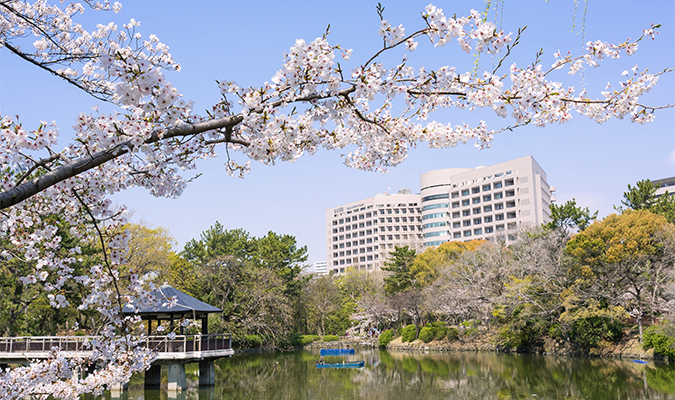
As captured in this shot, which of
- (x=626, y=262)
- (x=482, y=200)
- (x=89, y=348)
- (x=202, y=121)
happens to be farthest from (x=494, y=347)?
(x=482, y=200)

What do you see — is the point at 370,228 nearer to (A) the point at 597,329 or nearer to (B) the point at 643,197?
(B) the point at 643,197

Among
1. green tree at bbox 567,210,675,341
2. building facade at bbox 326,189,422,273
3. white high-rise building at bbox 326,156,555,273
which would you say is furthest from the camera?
building facade at bbox 326,189,422,273

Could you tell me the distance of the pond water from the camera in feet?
41.5

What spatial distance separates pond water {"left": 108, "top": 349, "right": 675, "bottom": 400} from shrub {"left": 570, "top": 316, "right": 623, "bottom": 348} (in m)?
1.06

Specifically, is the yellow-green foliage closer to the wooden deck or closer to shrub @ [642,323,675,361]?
shrub @ [642,323,675,361]

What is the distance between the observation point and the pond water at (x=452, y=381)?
12.7m

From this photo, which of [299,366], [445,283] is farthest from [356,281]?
[299,366]

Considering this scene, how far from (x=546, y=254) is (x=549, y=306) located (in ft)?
7.97

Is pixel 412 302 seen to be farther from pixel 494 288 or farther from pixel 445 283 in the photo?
pixel 494 288

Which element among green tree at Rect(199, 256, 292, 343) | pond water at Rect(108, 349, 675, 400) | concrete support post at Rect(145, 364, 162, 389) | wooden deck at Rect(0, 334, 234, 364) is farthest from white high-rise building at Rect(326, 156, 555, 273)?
concrete support post at Rect(145, 364, 162, 389)

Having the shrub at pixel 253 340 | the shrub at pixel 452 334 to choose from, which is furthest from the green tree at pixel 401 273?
the shrub at pixel 253 340

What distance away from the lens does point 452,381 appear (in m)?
15.3

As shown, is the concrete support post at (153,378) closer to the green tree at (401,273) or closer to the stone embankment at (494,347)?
the stone embankment at (494,347)

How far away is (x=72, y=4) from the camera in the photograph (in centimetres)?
544
